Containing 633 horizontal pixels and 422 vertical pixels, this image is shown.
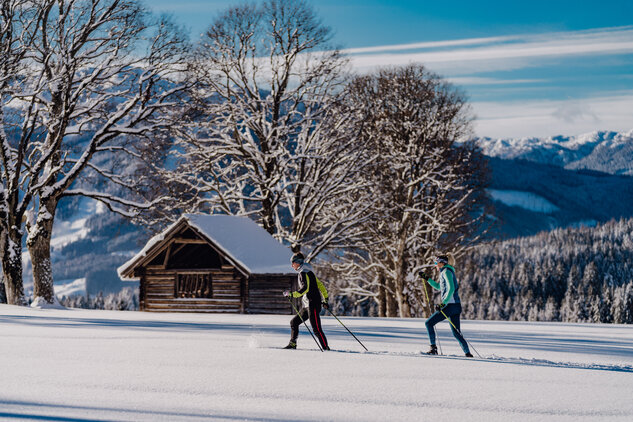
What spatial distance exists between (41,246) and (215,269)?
657 cm

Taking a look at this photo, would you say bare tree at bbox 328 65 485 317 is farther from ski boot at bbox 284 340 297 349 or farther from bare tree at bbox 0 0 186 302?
ski boot at bbox 284 340 297 349

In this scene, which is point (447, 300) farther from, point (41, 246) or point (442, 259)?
point (41, 246)

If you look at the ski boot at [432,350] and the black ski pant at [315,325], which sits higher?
the black ski pant at [315,325]

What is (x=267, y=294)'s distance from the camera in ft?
91.5

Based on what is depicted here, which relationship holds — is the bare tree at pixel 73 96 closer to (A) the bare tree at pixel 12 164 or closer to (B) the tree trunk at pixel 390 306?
(A) the bare tree at pixel 12 164

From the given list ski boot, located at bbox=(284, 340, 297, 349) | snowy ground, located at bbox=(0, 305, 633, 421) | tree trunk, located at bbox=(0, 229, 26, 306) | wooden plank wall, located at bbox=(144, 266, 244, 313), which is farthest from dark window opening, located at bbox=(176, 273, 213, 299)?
ski boot, located at bbox=(284, 340, 297, 349)

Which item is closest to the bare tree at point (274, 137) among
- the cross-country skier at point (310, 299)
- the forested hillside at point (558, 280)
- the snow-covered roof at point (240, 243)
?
the snow-covered roof at point (240, 243)

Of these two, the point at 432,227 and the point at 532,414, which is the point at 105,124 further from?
the point at 532,414

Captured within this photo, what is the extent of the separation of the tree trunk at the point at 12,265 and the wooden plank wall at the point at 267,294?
8375mm

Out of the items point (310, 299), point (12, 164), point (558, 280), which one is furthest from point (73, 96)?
point (558, 280)

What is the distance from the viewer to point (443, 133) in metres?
33.3

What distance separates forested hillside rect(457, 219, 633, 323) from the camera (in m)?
112

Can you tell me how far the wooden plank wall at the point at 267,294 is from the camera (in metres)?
27.7

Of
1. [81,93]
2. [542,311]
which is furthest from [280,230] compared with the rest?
[542,311]
